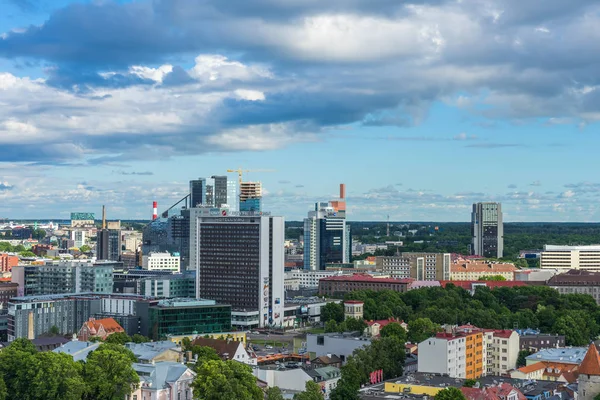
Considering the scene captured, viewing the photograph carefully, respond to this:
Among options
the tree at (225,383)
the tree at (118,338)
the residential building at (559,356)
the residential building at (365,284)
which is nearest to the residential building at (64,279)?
the tree at (118,338)

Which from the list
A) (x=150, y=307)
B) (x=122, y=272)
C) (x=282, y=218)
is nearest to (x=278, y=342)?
(x=150, y=307)

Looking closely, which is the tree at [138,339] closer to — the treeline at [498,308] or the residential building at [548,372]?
the treeline at [498,308]

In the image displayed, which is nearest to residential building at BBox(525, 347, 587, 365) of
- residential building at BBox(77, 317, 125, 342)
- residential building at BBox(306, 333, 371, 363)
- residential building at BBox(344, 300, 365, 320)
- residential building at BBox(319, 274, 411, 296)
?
residential building at BBox(306, 333, 371, 363)

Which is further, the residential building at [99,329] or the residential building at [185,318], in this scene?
the residential building at [185,318]

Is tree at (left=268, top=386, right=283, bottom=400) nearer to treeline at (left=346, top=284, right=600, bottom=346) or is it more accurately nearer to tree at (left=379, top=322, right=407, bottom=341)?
tree at (left=379, top=322, right=407, bottom=341)

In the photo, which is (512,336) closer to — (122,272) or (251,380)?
(251,380)
